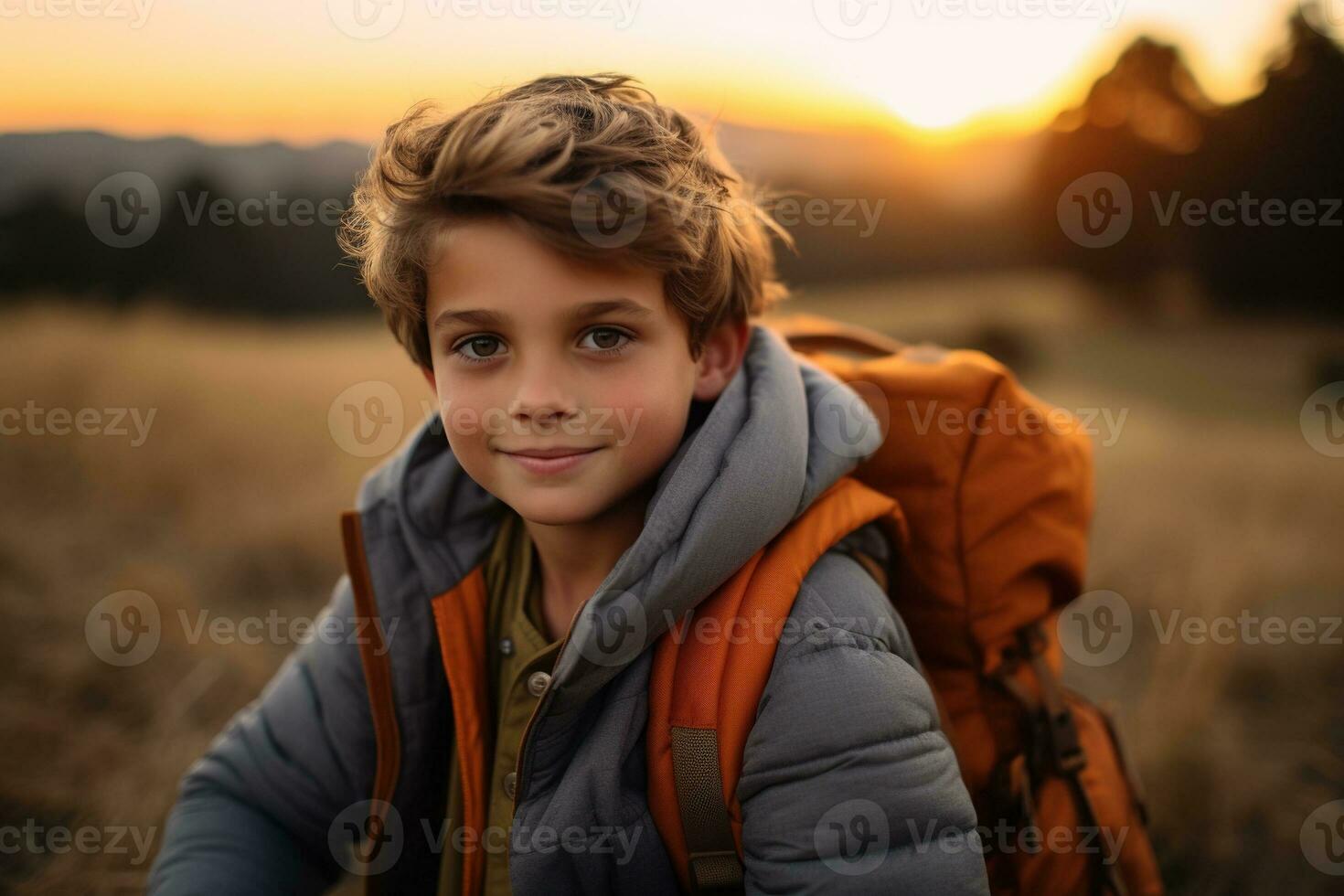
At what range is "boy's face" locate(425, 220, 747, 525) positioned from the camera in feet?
5.00

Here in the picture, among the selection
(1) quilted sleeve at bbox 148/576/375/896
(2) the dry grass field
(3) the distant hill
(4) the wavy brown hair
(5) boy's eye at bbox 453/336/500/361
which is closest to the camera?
(4) the wavy brown hair

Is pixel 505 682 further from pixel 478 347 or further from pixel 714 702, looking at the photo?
pixel 478 347

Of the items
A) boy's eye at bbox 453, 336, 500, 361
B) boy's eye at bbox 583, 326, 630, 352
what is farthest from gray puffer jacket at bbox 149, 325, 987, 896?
boy's eye at bbox 453, 336, 500, 361

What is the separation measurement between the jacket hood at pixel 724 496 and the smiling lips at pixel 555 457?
0.51 feet

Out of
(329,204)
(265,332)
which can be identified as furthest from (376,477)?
(265,332)

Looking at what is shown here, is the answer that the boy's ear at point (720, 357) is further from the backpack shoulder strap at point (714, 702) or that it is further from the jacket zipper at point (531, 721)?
the jacket zipper at point (531, 721)

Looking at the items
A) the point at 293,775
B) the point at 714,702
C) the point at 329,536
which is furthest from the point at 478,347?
the point at 329,536

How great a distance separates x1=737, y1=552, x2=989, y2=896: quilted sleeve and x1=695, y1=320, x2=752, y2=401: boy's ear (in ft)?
1.79

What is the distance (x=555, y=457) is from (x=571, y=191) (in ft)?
1.57

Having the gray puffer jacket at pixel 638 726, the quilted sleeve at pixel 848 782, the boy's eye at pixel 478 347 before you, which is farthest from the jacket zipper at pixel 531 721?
the boy's eye at pixel 478 347

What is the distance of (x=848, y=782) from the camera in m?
1.40

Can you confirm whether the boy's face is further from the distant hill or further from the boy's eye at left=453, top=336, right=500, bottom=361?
the distant hill

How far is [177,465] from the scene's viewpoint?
4559 mm

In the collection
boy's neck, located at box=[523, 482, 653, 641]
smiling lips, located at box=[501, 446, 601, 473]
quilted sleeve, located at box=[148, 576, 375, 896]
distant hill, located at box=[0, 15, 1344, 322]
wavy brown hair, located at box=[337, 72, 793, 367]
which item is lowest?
quilted sleeve, located at box=[148, 576, 375, 896]
